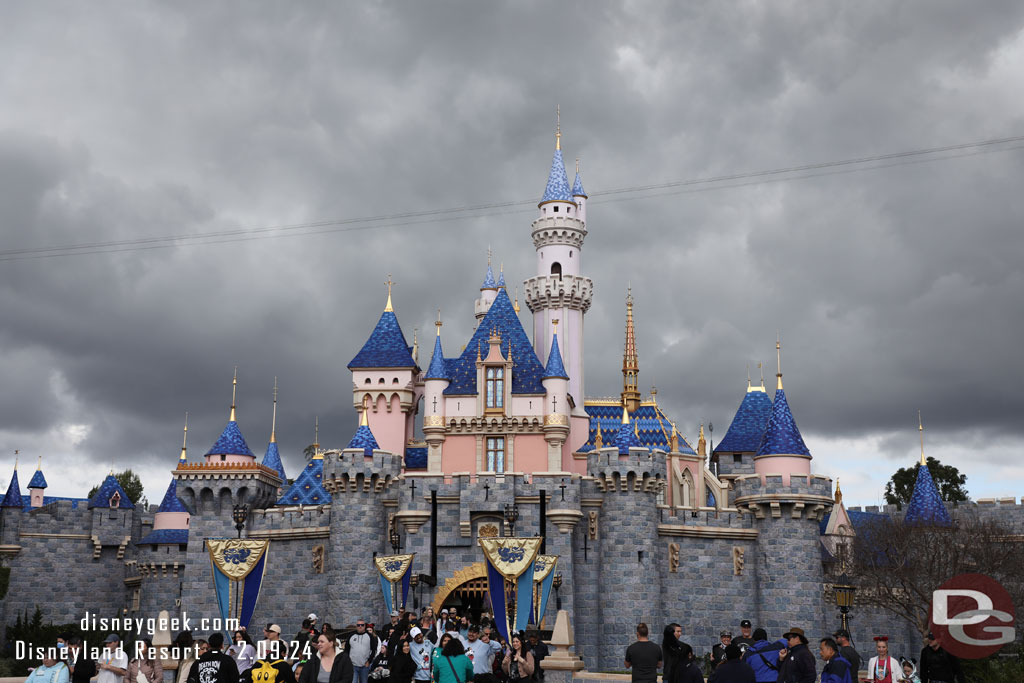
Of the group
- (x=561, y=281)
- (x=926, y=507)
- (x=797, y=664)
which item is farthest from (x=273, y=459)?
(x=797, y=664)

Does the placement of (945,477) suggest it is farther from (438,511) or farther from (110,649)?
(110,649)

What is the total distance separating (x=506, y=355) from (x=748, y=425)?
561 inches

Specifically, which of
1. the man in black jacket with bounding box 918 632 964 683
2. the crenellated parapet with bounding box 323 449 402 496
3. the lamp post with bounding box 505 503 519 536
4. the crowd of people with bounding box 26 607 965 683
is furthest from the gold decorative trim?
the man in black jacket with bounding box 918 632 964 683

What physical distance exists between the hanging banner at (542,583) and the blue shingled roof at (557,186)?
2128 cm

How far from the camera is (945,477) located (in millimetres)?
64250

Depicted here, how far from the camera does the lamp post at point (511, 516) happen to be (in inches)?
1379

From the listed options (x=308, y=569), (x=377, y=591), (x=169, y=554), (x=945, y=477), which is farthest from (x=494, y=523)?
(x=945, y=477)

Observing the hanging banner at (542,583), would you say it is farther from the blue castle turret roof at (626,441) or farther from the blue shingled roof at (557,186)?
the blue shingled roof at (557,186)

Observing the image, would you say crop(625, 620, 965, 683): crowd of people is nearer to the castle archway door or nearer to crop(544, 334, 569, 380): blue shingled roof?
the castle archway door

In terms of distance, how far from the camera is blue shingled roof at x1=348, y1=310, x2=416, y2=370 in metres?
47.0

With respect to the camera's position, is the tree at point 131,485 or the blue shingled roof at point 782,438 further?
the tree at point 131,485

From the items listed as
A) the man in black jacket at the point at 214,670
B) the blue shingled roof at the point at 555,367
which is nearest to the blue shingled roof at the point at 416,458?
the blue shingled roof at the point at 555,367

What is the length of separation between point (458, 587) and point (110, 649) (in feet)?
67.6

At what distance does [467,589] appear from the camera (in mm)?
37094
